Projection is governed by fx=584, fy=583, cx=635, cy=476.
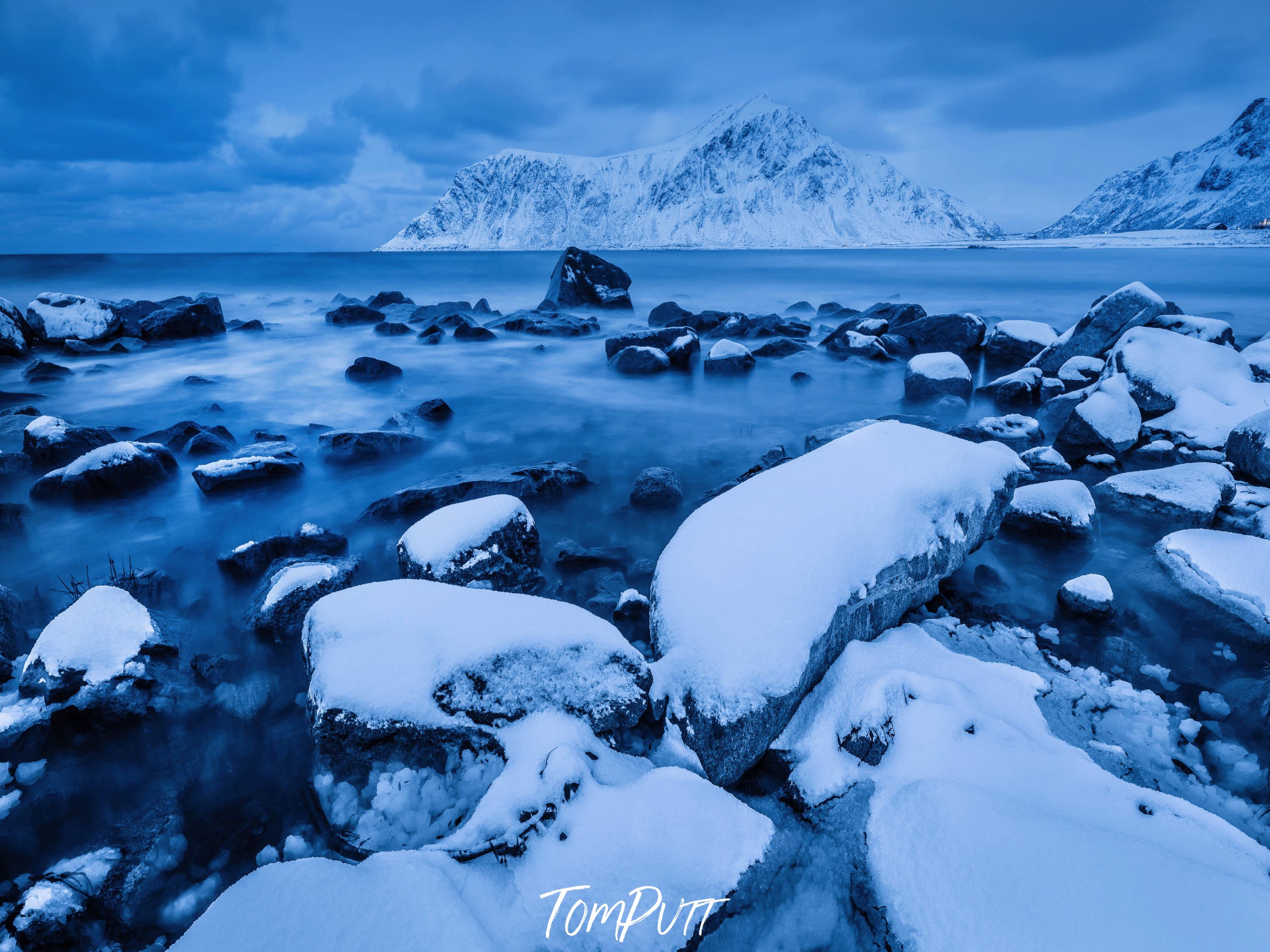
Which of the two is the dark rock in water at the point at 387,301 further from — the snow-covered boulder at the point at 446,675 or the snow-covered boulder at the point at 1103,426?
the snow-covered boulder at the point at 446,675

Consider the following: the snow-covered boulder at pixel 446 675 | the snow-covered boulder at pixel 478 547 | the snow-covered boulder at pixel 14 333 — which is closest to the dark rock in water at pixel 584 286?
the snow-covered boulder at pixel 14 333

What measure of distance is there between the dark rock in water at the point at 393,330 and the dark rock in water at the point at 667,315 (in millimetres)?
7539

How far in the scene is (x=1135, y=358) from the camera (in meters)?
7.91

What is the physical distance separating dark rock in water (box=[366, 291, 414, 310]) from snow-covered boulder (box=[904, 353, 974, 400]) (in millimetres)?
19858

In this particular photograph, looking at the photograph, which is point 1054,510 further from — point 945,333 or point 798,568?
point 945,333

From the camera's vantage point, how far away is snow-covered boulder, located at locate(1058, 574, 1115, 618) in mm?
3971

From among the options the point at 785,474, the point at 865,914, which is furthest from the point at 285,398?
the point at 865,914

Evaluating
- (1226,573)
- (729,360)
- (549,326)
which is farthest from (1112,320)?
(549,326)

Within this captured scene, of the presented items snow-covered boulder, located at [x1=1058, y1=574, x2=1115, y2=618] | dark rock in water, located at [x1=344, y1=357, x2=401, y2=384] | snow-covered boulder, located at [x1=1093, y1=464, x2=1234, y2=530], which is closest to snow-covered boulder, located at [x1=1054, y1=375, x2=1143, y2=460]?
snow-covered boulder, located at [x1=1093, y1=464, x2=1234, y2=530]

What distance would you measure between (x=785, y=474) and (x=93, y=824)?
13.5 ft

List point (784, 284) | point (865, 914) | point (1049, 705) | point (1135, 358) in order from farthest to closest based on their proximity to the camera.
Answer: point (784, 284) → point (1135, 358) → point (1049, 705) → point (865, 914)

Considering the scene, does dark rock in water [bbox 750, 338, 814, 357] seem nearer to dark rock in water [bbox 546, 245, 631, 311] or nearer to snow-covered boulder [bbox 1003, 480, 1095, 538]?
snow-covered boulder [bbox 1003, 480, 1095, 538]

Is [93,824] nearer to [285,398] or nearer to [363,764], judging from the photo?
[363,764]

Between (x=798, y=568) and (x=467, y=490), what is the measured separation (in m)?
3.98
